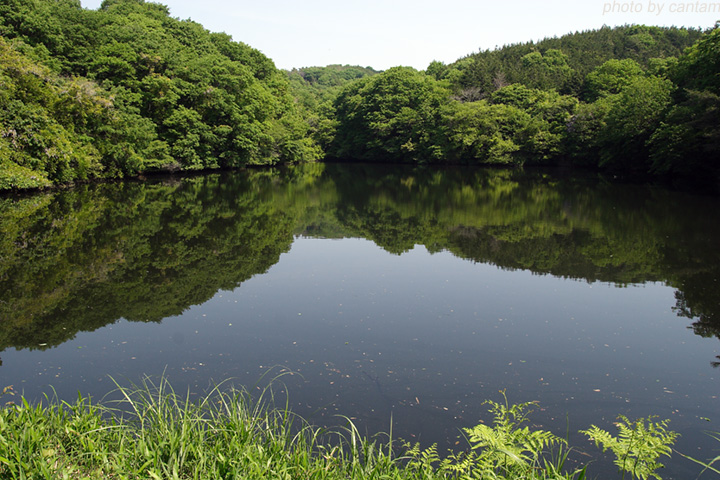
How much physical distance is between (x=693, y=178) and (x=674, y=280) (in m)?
26.7

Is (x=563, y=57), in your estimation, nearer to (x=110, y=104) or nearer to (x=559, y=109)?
(x=559, y=109)

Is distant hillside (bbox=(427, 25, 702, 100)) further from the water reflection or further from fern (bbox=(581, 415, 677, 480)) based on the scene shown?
fern (bbox=(581, 415, 677, 480))

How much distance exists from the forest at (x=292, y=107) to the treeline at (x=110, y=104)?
0.32 feet

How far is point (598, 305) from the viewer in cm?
966

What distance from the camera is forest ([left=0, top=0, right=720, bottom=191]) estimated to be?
2575 cm

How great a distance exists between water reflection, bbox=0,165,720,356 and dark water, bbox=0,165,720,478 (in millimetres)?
85

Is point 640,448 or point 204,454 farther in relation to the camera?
point 204,454

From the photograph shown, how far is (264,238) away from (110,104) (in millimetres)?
17561

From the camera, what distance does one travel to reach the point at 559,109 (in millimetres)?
51281

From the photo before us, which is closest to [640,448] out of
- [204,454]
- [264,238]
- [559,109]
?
[204,454]

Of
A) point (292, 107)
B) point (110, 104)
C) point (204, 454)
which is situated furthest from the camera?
point (292, 107)

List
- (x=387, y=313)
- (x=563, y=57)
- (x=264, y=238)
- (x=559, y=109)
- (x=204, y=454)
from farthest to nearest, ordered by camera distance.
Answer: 1. (x=563, y=57)
2. (x=559, y=109)
3. (x=264, y=238)
4. (x=387, y=313)
5. (x=204, y=454)

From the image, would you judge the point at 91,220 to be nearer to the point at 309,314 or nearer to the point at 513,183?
the point at 309,314

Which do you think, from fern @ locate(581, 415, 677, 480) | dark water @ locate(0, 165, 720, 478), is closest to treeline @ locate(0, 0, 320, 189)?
dark water @ locate(0, 165, 720, 478)
